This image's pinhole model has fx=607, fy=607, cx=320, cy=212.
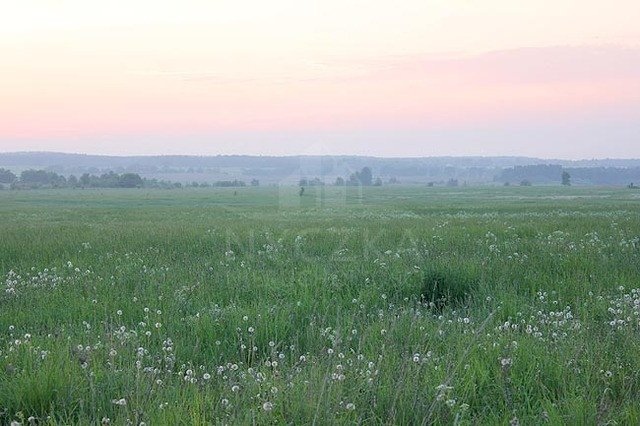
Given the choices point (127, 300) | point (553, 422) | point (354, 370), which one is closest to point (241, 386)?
point (354, 370)

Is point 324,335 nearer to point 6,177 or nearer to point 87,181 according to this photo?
point 87,181

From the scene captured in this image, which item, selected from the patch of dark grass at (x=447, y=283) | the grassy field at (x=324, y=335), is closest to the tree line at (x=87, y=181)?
the grassy field at (x=324, y=335)

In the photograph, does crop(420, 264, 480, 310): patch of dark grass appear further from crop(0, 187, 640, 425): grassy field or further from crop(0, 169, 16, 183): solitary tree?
crop(0, 169, 16, 183): solitary tree

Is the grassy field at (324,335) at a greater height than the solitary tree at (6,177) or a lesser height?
greater

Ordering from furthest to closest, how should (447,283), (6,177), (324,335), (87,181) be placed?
(6,177) < (87,181) < (447,283) < (324,335)

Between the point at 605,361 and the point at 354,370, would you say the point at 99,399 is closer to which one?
the point at 354,370

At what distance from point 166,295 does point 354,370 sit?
4309 millimetres

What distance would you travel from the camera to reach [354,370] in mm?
4867

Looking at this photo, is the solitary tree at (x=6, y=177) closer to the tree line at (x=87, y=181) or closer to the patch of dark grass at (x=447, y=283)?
the tree line at (x=87, y=181)

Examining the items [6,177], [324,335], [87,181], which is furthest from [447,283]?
[6,177]

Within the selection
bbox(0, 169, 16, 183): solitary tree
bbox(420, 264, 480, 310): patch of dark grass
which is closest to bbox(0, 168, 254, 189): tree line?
bbox(0, 169, 16, 183): solitary tree

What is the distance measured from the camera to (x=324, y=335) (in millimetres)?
6328

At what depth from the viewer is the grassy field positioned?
4312mm

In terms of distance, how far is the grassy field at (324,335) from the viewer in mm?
4312
